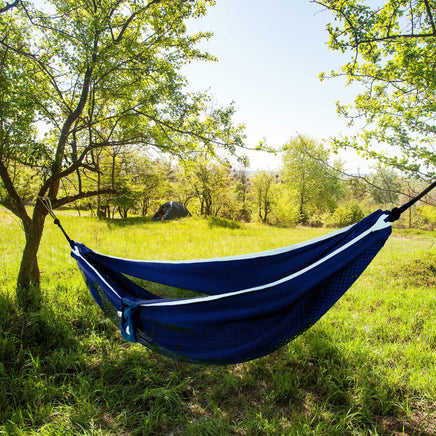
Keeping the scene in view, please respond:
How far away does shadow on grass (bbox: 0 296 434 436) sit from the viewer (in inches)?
45.4

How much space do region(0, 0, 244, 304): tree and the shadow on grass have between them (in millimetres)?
977

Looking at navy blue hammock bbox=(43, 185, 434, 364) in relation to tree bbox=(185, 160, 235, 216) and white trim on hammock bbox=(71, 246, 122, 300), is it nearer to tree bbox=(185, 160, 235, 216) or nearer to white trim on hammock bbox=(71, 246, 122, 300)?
white trim on hammock bbox=(71, 246, 122, 300)

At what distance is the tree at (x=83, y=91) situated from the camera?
191cm

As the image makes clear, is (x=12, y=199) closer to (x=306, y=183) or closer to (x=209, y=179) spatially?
(x=209, y=179)

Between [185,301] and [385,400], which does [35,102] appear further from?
[385,400]

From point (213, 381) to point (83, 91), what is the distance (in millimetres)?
2642

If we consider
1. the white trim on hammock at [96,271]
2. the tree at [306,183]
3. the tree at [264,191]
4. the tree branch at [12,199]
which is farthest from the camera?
the tree at [306,183]

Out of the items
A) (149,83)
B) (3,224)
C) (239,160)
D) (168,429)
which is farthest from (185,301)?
(3,224)

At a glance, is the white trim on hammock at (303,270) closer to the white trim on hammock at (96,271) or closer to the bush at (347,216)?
the white trim on hammock at (96,271)

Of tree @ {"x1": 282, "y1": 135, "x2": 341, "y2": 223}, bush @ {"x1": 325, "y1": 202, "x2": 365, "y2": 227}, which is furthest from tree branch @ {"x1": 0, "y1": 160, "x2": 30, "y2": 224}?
tree @ {"x1": 282, "y1": 135, "x2": 341, "y2": 223}

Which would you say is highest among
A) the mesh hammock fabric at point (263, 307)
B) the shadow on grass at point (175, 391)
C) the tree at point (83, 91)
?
the tree at point (83, 91)

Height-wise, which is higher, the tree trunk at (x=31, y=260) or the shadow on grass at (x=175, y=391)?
the tree trunk at (x=31, y=260)

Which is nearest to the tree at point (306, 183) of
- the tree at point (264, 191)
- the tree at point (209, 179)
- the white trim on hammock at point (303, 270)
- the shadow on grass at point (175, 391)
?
the tree at point (264, 191)

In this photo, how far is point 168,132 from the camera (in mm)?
2822
